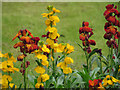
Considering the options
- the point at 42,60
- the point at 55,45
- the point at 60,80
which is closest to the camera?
the point at 42,60

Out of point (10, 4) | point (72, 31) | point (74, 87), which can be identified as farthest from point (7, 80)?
point (10, 4)

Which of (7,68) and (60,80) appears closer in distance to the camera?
(7,68)

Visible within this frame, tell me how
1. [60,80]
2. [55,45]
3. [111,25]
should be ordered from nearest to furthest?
[55,45]
[60,80]
[111,25]

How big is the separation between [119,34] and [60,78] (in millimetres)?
734

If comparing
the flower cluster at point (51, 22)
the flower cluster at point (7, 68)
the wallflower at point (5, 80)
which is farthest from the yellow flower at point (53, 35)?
the wallflower at point (5, 80)

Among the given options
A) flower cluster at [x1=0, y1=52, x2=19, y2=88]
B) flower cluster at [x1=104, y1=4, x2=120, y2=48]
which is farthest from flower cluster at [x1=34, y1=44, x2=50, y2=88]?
flower cluster at [x1=104, y1=4, x2=120, y2=48]

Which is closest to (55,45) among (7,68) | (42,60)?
(42,60)

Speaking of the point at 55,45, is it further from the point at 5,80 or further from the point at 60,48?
the point at 5,80

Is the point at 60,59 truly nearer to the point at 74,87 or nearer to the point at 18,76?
the point at 74,87

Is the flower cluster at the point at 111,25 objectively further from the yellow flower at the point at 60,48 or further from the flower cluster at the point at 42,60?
the flower cluster at the point at 42,60

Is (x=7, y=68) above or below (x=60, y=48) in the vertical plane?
below

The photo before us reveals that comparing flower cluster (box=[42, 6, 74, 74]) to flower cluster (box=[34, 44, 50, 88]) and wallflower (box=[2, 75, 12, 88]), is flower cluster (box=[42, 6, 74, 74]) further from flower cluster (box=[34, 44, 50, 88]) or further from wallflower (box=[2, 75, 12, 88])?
wallflower (box=[2, 75, 12, 88])

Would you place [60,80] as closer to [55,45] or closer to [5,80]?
[55,45]

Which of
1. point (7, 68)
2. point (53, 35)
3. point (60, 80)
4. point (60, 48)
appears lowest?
point (60, 80)
